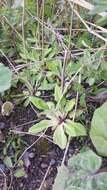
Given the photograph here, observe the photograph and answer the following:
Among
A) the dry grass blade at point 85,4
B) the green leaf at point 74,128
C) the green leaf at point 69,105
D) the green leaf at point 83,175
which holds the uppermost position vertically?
the dry grass blade at point 85,4

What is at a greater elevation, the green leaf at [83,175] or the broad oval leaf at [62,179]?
the green leaf at [83,175]

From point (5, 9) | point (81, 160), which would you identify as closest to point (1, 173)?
point (81, 160)

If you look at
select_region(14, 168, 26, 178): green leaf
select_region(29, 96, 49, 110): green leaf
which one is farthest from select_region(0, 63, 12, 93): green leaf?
select_region(14, 168, 26, 178): green leaf

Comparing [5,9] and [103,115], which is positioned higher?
[5,9]

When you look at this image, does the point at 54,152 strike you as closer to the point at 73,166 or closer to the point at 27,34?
the point at 73,166

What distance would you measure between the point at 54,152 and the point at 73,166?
171 mm

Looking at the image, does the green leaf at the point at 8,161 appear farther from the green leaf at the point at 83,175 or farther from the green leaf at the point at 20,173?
the green leaf at the point at 83,175

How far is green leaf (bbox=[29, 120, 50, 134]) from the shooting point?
1226mm

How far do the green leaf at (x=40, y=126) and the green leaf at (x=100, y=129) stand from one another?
0.13 meters

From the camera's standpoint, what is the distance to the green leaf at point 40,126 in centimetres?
123

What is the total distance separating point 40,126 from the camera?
1.23m

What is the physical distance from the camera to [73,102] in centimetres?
125

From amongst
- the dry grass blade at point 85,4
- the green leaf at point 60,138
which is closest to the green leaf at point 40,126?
the green leaf at point 60,138

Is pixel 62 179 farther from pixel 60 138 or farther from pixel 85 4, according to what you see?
pixel 85 4
